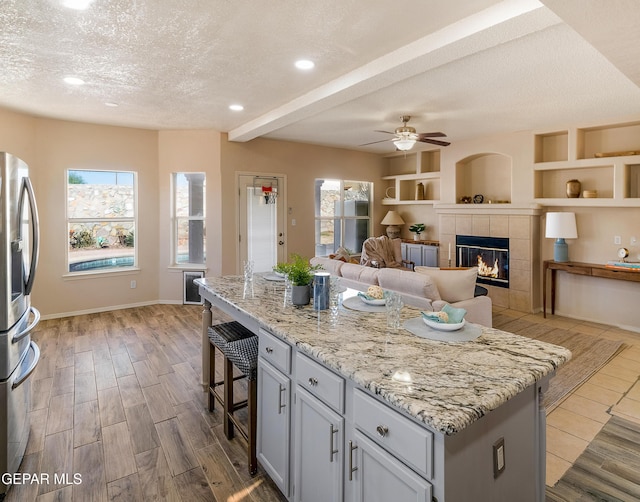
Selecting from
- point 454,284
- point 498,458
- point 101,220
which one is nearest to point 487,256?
point 454,284

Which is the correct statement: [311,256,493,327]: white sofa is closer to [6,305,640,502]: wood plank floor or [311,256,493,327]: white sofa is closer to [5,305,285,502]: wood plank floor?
[6,305,640,502]: wood plank floor

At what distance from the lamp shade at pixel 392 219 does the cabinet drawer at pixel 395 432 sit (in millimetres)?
6802

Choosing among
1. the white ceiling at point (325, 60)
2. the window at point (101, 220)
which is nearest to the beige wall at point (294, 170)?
the white ceiling at point (325, 60)

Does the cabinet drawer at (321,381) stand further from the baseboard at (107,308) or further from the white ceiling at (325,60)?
the baseboard at (107,308)

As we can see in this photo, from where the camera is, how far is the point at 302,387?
1.70 metres

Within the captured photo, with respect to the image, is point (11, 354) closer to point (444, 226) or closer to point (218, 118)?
point (218, 118)

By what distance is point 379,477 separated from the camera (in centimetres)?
128

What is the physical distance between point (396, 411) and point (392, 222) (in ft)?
22.7

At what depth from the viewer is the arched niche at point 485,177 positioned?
21.0ft

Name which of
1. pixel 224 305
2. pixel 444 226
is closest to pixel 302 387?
pixel 224 305

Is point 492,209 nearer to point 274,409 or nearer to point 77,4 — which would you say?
point 274,409

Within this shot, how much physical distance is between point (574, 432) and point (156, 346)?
3999 mm

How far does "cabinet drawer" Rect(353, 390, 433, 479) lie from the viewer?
3.64 ft

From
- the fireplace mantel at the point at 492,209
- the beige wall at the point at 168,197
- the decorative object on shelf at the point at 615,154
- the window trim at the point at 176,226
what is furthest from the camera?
the window trim at the point at 176,226
